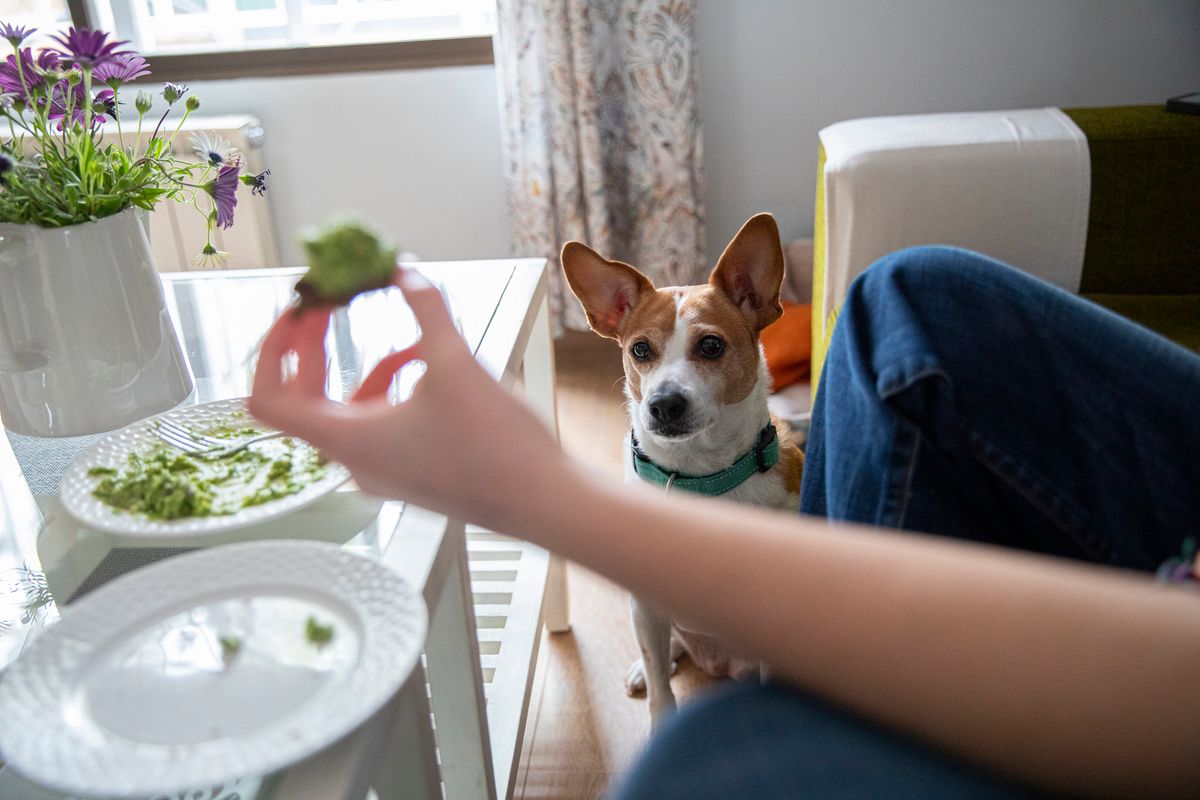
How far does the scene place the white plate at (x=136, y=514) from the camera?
2.50 feet

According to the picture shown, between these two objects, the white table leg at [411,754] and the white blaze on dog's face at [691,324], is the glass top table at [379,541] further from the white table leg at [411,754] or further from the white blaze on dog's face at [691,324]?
the white blaze on dog's face at [691,324]

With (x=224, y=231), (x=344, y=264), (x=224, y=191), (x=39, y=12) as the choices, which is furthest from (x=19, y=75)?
(x=39, y=12)

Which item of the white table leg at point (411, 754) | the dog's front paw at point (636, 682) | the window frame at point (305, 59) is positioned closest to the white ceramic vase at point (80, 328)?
the white table leg at point (411, 754)

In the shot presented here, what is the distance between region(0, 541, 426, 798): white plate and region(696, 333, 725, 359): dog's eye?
30.0 inches

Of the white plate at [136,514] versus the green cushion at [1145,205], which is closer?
the white plate at [136,514]

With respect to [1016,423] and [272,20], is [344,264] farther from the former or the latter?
[272,20]

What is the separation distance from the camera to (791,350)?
2.31m

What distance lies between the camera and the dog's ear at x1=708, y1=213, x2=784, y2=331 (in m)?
1.31

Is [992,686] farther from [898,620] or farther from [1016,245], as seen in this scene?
[1016,245]

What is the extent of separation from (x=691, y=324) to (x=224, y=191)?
65 centimetres

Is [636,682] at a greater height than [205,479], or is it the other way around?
[205,479]

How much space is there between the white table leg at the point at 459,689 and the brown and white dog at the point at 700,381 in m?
0.33

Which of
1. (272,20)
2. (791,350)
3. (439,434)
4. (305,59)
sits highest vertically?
(272,20)

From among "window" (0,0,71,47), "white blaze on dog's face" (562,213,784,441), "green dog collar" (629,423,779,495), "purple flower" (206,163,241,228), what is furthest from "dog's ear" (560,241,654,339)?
"window" (0,0,71,47)
